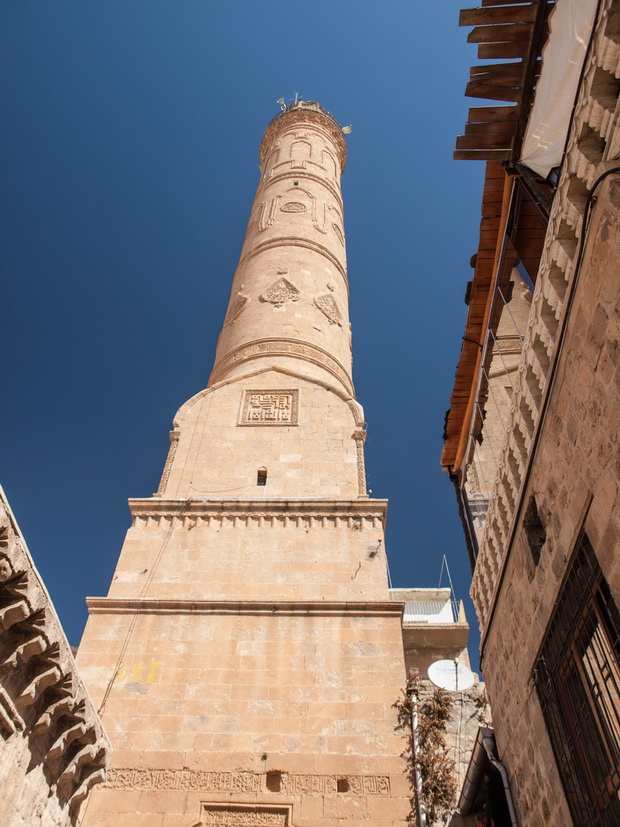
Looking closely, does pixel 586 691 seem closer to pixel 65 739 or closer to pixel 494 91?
pixel 65 739

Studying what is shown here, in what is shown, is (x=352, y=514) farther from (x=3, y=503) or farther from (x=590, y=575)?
(x=3, y=503)

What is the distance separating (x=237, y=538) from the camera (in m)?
6.55

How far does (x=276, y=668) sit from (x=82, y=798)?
175cm

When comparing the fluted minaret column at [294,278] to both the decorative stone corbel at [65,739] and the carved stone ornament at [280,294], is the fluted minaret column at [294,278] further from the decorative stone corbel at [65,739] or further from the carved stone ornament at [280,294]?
the decorative stone corbel at [65,739]

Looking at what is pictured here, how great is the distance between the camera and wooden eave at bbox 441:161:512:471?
532 cm

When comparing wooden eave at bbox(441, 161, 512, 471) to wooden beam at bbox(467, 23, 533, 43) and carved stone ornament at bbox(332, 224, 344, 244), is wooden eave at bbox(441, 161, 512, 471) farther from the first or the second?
carved stone ornament at bbox(332, 224, 344, 244)

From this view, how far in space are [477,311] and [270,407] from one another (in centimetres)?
308

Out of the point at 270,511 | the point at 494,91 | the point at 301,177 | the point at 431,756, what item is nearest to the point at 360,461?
the point at 270,511

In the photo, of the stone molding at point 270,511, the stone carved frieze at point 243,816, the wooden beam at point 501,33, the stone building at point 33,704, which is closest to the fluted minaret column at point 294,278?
the stone molding at point 270,511

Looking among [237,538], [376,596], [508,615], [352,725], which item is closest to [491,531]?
[508,615]

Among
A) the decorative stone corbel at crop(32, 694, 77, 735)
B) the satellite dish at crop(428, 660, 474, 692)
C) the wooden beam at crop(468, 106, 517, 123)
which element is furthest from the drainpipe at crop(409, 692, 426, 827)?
the wooden beam at crop(468, 106, 517, 123)

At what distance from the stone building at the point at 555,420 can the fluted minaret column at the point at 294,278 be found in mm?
4083

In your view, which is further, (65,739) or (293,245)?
(293,245)

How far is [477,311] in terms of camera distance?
6.17 meters
